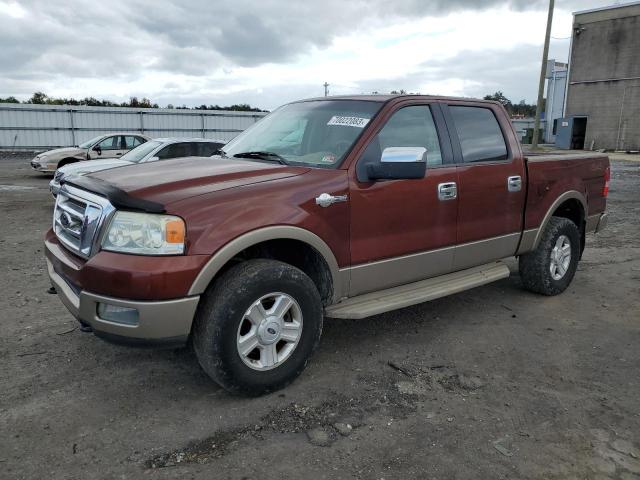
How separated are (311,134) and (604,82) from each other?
37.5m

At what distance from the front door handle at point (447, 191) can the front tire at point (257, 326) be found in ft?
4.43

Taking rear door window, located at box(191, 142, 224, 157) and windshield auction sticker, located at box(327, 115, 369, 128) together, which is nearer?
windshield auction sticker, located at box(327, 115, 369, 128)

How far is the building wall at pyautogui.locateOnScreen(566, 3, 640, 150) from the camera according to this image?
33375 millimetres

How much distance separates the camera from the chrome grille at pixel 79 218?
3051 millimetres

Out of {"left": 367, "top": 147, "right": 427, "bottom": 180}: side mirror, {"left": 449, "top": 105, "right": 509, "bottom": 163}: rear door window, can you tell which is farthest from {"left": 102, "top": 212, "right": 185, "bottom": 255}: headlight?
{"left": 449, "top": 105, "right": 509, "bottom": 163}: rear door window

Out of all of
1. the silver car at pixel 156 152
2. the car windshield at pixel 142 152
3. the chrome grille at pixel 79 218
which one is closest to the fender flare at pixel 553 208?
the chrome grille at pixel 79 218

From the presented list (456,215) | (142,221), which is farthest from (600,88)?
(142,221)

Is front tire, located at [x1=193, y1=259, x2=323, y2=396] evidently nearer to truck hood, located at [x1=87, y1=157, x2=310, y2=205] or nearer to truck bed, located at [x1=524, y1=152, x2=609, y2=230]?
truck hood, located at [x1=87, y1=157, x2=310, y2=205]

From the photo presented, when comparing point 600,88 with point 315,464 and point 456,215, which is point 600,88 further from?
point 315,464

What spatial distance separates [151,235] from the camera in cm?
289

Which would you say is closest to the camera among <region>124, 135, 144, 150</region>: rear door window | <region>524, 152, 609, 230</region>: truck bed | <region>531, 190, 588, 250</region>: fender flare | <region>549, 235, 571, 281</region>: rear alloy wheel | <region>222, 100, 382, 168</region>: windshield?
<region>222, 100, 382, 168</region>: windshield

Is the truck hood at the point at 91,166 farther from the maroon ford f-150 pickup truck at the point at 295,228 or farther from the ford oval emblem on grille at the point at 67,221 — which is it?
the ford oval emblem on grille at the point at 67,221

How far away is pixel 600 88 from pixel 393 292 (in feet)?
123

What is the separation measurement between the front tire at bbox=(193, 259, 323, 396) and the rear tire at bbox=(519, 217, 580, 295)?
280 cm
